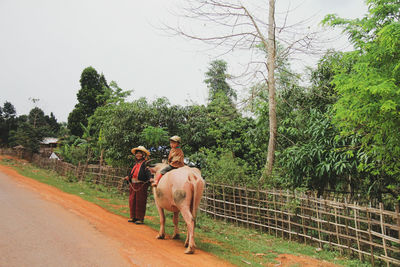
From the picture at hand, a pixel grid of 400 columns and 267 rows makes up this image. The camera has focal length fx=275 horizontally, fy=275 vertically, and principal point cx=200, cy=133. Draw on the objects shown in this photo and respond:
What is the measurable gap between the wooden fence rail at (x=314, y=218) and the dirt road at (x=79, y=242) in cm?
296

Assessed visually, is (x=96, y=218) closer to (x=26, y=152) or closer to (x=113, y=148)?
(x=113, y=148)

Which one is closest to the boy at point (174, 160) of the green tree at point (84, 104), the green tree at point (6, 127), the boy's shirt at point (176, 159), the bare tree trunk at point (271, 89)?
the boy's shirt at point (176, 159)

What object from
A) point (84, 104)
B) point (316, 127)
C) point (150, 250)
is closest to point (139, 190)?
A: point (150, 250)

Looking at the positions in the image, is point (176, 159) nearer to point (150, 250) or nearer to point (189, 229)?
point (189, 229)

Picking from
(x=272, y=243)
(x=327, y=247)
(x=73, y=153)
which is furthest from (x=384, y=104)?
(x=73, y=153)

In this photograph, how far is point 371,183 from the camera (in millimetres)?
7570

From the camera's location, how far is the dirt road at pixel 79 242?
4.02 metres

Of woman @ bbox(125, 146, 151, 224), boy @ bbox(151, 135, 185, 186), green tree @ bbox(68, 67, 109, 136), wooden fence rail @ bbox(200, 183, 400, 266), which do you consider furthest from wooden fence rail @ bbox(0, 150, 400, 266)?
green tree @ bbox(68, 67, 109, 136)

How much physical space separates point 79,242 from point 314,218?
5091 mm

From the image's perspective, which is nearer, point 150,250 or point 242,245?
point 150,250

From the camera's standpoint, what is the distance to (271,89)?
947 centimetres

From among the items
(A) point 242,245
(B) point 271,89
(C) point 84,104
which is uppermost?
(C) point 84,104

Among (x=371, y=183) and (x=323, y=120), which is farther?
(x=323, y=120)

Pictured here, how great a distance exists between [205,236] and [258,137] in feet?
18.3
